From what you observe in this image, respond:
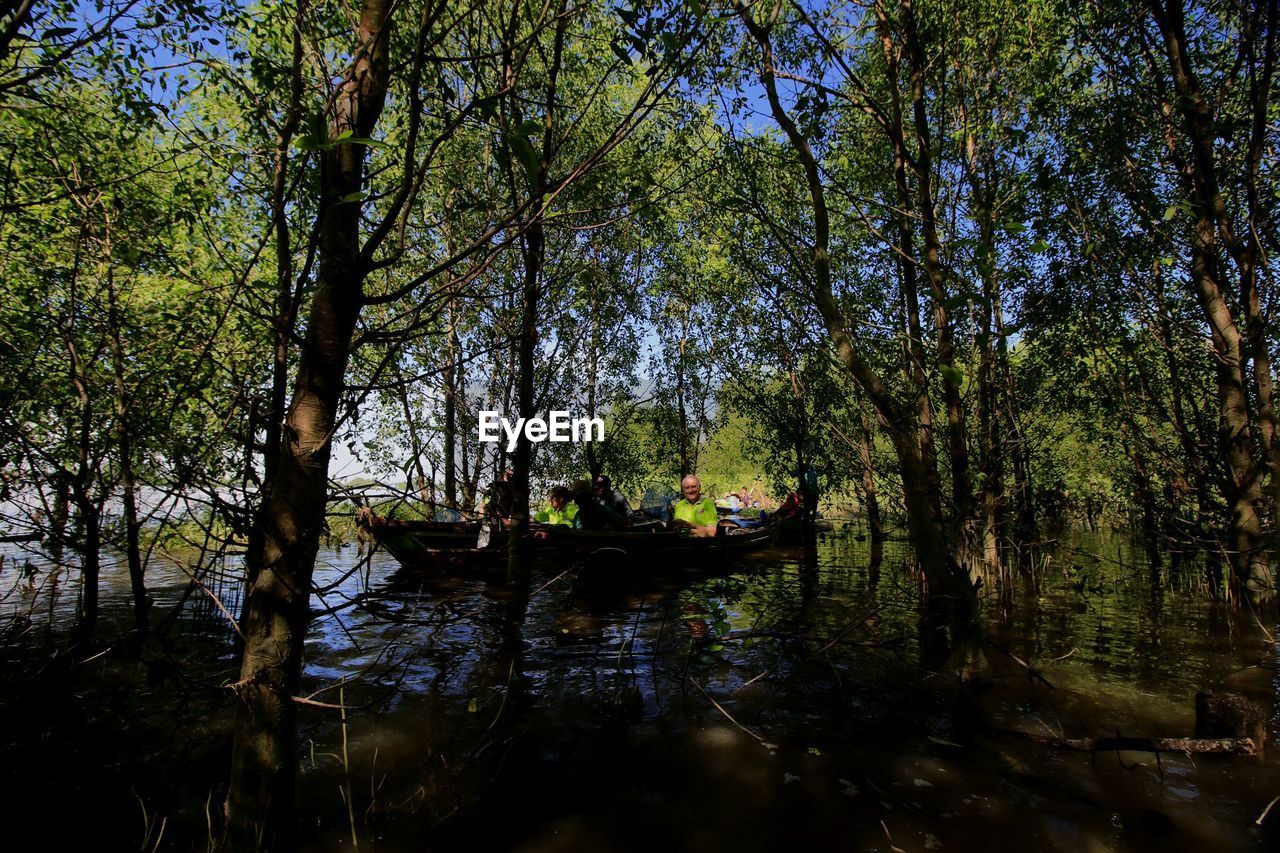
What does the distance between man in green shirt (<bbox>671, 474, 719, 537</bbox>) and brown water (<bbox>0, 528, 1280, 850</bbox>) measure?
15.7 feet

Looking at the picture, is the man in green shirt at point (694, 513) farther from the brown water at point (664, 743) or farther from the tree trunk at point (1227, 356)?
the tree trunk at point (1227, 356)

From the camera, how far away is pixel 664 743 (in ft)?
16.3

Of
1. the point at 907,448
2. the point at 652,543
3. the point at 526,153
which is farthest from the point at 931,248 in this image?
the point at 652,543

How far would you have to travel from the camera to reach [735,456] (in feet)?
Answer: 128

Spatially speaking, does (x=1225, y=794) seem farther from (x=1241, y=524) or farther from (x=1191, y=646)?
(x=1191, y=646)

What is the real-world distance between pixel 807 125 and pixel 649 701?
221 inches

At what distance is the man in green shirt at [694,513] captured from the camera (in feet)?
43.4

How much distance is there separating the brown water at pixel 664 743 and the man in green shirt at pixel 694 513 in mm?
4775

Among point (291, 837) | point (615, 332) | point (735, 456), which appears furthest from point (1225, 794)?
point (735, 456)

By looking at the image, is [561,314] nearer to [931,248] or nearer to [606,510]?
[606,510]

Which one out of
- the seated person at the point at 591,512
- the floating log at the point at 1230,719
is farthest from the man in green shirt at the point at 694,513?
the floating log at the point at 1230,719

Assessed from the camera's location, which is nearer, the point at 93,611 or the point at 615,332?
the point at 93,611

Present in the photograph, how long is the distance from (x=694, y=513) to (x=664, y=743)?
29.0 ft

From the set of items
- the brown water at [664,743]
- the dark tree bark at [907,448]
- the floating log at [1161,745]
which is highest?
the dark tree bark at [907,448]
